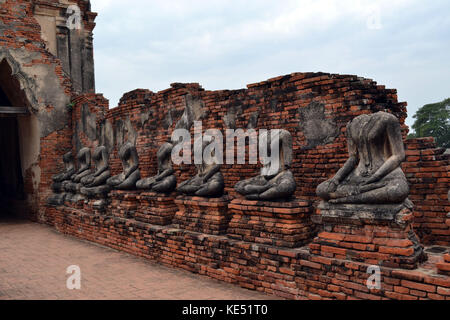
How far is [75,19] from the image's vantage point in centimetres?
1681

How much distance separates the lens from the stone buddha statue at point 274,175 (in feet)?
16.4

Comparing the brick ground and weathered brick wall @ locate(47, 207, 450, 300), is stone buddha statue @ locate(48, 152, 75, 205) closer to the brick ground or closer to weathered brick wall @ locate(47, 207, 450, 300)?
the brick ground

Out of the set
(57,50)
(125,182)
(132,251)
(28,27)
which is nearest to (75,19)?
(57,50)

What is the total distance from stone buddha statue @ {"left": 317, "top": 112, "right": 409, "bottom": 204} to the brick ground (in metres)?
1.54

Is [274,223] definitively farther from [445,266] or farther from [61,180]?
[61,180]

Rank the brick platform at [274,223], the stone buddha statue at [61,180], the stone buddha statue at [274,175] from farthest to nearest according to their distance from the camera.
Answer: the stone buddha statue at [61,180]
the stone buddha statue at [274,175]
the brick platform at [274,223]

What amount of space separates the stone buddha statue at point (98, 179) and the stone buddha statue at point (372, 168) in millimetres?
5506

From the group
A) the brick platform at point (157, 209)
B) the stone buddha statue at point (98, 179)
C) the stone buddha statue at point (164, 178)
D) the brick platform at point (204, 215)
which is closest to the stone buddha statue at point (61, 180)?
the stone buddha statue at point (98, 179)

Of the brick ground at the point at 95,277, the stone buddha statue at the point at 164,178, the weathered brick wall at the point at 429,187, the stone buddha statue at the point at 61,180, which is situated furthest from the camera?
the stone buddha statue at the point at 61,180

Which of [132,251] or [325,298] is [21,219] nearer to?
[132,251]

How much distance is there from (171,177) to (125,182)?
1.21m

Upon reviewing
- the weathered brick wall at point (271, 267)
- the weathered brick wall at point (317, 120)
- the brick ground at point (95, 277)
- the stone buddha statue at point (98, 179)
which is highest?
the weathered brick wall at point (317, 120)
